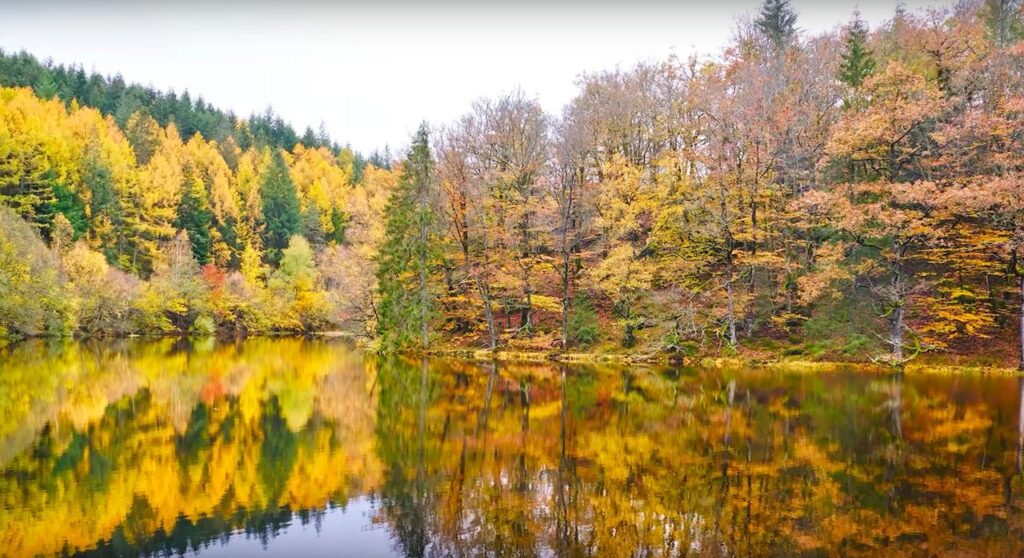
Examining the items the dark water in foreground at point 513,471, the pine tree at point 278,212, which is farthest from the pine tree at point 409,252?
the pine tree at point 278,212

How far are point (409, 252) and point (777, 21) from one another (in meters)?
31.0

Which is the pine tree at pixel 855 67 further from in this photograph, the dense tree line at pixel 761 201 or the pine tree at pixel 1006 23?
the pine tree at pixel 1006 23

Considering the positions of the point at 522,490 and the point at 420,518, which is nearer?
the point at 420,518

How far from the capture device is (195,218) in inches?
2955

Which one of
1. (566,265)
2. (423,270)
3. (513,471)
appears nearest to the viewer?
(513,471)

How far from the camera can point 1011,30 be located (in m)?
35.3

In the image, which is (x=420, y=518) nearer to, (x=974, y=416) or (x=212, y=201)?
(x=974, y=416)

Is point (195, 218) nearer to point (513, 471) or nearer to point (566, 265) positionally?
point (566, 265)

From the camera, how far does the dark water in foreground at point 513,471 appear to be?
8.70 m

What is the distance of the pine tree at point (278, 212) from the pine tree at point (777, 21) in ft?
190

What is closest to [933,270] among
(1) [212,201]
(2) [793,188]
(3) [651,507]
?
(2) [793,188]

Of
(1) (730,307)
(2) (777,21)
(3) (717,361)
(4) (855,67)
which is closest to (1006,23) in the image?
(4) (855,67)

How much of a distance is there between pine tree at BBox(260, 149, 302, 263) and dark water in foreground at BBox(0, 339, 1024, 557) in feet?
201

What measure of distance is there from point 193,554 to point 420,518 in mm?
2969
